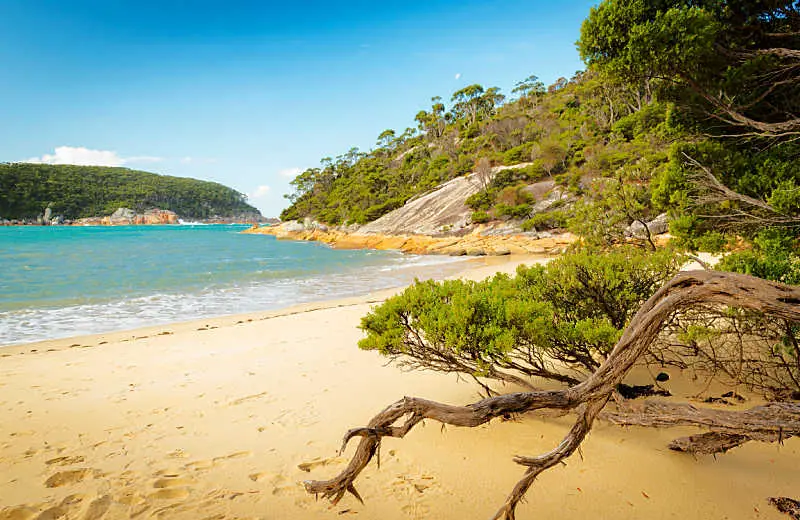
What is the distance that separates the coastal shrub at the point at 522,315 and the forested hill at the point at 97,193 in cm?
16201

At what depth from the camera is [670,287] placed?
2.01 meters

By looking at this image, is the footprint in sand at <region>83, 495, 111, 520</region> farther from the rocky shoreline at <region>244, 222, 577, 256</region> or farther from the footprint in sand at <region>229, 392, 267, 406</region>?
the rocky shoreline at <region>244, 222, 577, 256</region>

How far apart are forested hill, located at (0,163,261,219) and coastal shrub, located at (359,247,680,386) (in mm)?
162009

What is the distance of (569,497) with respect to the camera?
3059mm

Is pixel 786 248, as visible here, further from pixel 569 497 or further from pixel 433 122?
pixel 433 122

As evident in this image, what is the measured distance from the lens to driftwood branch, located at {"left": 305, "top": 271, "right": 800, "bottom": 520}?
182cm

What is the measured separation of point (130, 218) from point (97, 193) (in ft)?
51.5

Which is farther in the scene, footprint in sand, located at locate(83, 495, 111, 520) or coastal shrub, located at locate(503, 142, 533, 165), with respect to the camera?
coastal shrub, located at locate(503, 142, 533, 165)

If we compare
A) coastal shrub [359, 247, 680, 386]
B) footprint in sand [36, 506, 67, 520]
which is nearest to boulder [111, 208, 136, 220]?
footprint in sand [36, 506, 67, 520]

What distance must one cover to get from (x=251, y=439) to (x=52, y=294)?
18137 mm

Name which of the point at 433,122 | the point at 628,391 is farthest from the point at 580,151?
the point at 433,122

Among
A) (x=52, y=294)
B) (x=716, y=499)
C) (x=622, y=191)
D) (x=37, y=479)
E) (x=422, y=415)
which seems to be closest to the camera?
(x=422, y=415)

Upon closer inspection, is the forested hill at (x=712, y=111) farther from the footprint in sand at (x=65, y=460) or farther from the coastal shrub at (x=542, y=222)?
the coastal shrub at (x=542, y=222)

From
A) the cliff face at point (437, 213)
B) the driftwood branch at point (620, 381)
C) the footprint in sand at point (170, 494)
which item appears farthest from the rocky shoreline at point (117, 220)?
the driftwood branch at point (620, 381)
